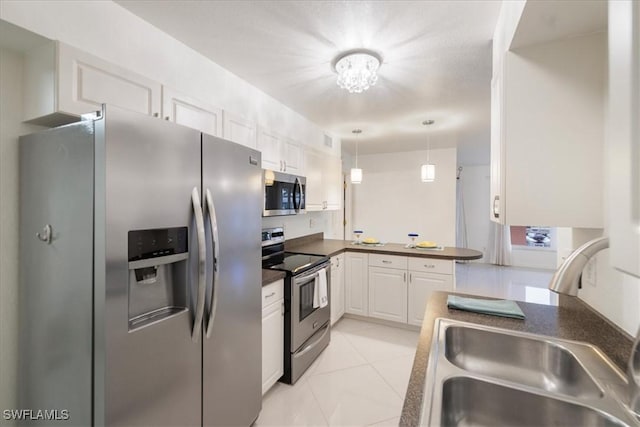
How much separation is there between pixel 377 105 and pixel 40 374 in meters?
3.13

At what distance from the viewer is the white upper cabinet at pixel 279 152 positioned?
8.13ft

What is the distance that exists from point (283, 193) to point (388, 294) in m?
1.73

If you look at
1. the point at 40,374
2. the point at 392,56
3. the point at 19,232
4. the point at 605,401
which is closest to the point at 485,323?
the point at 605,401

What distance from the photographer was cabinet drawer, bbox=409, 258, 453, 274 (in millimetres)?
2975

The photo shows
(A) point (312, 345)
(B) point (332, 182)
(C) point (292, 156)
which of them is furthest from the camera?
(B) point (332, 182)

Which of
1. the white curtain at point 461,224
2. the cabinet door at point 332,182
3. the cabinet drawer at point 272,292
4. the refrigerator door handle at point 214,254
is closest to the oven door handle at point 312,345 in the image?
the cabinet drawer at point 272,292

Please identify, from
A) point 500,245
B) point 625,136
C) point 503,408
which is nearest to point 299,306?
point 503,408

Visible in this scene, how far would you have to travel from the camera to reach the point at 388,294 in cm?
326

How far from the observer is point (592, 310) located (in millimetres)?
1312

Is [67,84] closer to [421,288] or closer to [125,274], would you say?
[125,274]

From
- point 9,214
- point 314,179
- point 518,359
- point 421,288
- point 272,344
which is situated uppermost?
point 314,179

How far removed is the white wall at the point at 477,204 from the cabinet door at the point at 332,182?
4737 mm

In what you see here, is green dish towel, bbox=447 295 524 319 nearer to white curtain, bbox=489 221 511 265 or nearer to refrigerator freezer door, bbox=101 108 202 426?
refrigerator freezer door, bbox=101 108 202 426

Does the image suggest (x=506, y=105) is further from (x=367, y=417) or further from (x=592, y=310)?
(x=367, y=417)
